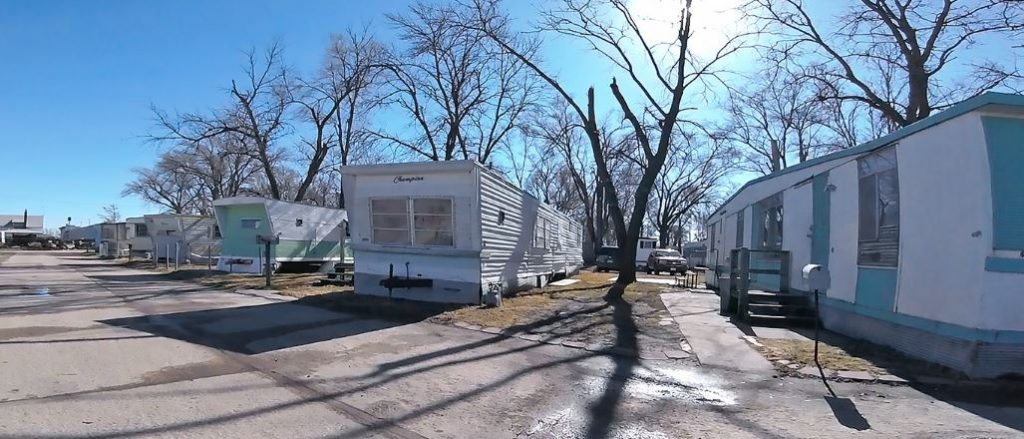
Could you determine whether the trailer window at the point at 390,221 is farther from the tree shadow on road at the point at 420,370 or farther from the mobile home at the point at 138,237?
the mobile home at the point at 138,237

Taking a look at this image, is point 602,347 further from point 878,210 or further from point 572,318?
point 878,210

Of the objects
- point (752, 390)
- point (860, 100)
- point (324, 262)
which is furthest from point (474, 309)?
point (860, 100)

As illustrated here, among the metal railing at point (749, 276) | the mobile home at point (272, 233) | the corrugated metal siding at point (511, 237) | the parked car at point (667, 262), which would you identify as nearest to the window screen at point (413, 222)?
the corrugated metal siding at point (511, 237)

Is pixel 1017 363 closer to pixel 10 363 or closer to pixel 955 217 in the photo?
pixel 955 217

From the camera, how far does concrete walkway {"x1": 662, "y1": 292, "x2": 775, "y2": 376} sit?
7.73 metres

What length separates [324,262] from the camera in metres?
25.8

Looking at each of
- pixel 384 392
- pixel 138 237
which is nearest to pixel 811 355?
pixel 384 392

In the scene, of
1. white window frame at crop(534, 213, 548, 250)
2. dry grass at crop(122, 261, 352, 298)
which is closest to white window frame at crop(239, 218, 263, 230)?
dry grass at crop(122, 261, 352, 298)

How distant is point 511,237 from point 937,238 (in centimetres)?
1007

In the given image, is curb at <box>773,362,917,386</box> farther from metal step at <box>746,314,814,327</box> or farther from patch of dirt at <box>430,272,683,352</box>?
metal step at <box>746,314,814,327</box>

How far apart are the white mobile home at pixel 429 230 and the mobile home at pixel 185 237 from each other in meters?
19.7

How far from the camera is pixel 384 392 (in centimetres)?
611

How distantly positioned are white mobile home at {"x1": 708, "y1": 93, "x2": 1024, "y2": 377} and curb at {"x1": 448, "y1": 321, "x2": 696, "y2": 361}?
8.98 feet

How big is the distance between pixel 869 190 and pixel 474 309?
284 inches
